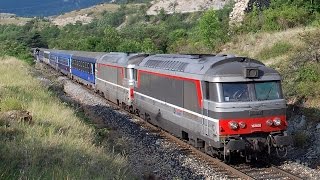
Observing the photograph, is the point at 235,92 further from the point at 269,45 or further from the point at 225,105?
the point at 269,45

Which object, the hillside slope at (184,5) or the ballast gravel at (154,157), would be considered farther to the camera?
the hillside slope at (184,5)

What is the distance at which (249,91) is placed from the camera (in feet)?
40.7

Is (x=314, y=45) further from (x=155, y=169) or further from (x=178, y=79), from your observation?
(x=155, y=169)

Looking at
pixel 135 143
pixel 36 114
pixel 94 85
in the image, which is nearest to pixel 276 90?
pixel 135 143

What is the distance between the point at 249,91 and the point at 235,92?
38cm

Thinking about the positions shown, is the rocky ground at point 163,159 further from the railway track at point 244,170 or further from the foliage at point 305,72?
the foliage at point 305,72

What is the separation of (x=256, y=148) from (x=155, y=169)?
2773 millimetres

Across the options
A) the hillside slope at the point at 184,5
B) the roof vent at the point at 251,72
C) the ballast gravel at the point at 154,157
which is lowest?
the ballast gravel at the point at 154,157

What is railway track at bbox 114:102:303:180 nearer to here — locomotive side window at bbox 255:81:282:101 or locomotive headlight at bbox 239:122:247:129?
locomotive headlight at bbox 239:122:247:129

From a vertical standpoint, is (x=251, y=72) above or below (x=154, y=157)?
above

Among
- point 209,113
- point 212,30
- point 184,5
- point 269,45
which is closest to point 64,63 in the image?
point 212,30

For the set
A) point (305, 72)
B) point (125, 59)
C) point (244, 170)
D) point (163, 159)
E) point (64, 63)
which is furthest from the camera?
point (64, 63)

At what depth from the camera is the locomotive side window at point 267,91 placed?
12.5 meters

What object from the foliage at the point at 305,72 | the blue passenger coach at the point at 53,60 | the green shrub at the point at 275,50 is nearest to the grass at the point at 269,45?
the green shrub at the point at 275,50
